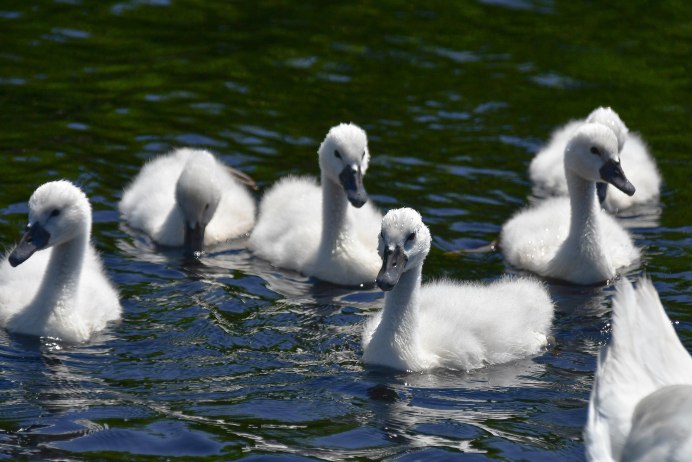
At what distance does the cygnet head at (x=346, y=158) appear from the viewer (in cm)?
1141

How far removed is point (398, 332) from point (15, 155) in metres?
4.92

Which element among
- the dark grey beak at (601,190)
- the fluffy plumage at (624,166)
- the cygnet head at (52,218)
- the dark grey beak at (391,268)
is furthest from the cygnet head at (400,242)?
the fluffy plumage at (624,166)

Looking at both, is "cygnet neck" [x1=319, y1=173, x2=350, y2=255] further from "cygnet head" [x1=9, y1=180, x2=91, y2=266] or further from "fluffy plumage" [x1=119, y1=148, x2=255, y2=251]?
"cygnet head" [x1=9, y1=180, x2=91, y2=266]

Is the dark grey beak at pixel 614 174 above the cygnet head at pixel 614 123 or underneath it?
underneath

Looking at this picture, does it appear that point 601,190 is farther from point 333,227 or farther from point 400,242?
point 400,242

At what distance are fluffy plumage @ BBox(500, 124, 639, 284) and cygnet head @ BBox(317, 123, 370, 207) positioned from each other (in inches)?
54.8

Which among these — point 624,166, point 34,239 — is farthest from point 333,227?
point 624,166

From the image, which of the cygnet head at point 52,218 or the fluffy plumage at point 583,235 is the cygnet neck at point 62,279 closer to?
the cygnet head at point 52,218

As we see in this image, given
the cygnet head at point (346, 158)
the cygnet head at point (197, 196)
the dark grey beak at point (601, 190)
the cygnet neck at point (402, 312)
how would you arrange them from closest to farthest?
the cygnet neck at point (402, 312), the cygnet head at point (346, 158), the cygnet head at point (197, 196), the dark grey beak at point (601, 190)

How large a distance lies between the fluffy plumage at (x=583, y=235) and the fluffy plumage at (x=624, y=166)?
1015 millimetres

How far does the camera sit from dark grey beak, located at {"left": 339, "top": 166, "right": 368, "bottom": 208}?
37.1 ft

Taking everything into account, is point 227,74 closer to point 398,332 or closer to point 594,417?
point 398,332

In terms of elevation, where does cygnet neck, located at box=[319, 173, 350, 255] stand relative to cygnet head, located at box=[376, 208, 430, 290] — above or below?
below

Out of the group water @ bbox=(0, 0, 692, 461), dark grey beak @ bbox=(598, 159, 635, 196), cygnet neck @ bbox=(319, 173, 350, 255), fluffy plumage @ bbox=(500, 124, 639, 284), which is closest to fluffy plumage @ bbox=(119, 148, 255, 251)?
water @ bbox=(0, 0, 692, 461)
